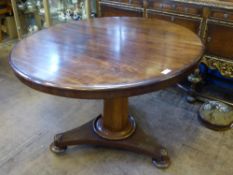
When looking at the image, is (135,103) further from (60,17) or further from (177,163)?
(60,17)

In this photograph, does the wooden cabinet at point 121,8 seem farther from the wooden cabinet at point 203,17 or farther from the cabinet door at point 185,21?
the cabinet door at point 185,21

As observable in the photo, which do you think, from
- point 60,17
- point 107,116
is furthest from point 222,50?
point 60,17

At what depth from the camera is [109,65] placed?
114cm

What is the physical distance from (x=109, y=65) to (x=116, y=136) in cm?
63

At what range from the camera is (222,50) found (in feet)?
6.11

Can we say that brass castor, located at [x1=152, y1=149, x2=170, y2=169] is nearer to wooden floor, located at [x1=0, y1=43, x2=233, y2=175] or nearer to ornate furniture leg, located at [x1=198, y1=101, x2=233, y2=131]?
wooden floor, located at [x1=0, y1=43, x2=233, y2=175]

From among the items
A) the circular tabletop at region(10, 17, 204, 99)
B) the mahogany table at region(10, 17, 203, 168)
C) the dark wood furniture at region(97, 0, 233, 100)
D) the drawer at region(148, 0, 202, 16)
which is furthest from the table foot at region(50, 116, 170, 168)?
the drawer at region(148, 0, 202, 16)

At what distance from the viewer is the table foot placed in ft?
4.97

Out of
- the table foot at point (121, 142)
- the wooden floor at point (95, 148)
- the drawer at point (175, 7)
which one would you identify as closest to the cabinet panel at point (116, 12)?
the drawer at point (175, 7)

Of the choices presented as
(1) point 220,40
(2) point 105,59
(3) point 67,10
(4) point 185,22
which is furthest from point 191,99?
(3) point 67,10

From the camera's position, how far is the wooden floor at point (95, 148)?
1518mm

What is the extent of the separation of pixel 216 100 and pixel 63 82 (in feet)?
4.88

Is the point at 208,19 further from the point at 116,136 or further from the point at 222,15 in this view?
the point at 116,136

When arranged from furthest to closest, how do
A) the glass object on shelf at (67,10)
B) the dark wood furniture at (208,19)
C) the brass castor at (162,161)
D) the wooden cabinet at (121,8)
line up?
the glass object on shelf at (67,10)
the wooden cabinet at (121,8)
the dark wood furniture at (208,19)
the brass castor at (162,161)
